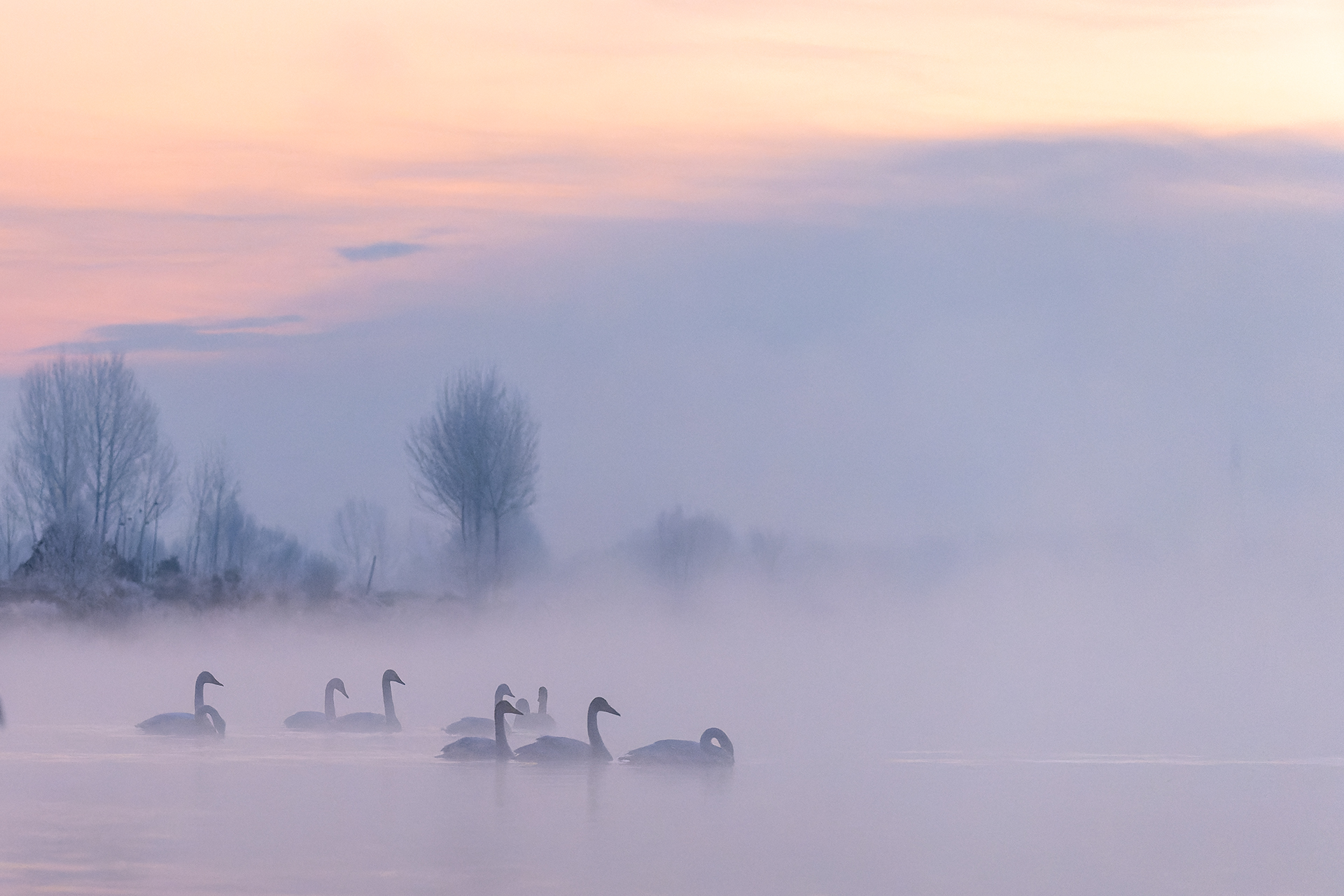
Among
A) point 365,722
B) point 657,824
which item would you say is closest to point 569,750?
point 365,722

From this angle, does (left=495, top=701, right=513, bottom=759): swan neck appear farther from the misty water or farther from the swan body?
the swan body

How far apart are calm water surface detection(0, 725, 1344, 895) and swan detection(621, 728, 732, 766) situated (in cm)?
18

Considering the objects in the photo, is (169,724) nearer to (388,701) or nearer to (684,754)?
(388,701)

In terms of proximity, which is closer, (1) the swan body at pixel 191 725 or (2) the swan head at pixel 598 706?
(2) the swan head at pixel 598 706

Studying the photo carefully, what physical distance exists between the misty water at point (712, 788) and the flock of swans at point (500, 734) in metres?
0.24

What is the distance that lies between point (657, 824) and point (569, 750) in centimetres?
503

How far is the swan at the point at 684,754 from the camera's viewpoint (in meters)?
19.5

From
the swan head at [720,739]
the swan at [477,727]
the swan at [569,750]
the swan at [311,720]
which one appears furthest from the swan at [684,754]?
the swan at [311,720]

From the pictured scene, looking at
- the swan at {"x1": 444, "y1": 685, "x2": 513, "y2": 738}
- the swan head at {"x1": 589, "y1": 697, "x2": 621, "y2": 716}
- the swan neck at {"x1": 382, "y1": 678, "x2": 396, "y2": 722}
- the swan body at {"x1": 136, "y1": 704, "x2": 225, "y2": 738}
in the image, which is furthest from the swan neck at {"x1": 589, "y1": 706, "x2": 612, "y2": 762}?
the swan body at {"x1": 136, "y1": 704, "x2": 225, "y2": 738}

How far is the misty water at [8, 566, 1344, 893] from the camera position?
43.2 feet

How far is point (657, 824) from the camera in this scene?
15656 millimetres

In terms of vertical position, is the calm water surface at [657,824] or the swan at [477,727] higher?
the swan at [477,727]

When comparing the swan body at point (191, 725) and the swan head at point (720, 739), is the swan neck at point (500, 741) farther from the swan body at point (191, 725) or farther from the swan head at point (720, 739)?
the swan body at point (191, 725)

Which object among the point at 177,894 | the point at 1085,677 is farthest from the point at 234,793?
the point at 1085,677
